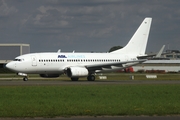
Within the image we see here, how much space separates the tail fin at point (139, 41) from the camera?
193ft

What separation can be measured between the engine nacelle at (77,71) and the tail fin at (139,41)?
890 cm

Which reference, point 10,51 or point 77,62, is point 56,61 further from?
point 10,51

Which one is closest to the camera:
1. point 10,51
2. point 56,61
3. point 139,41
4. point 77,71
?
point 77,71

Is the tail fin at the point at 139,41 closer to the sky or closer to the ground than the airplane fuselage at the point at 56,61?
closer to the sky

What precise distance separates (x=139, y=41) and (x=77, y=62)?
35.0ft

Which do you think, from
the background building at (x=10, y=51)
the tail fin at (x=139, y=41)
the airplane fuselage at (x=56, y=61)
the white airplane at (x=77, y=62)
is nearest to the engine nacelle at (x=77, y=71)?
the white airplane at (x=77, y=62)

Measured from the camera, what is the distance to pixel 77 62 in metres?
54.2

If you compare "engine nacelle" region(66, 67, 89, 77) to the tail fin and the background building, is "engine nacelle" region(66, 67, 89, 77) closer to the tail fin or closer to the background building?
the tail fin

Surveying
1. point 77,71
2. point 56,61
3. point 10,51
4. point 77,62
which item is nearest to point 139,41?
point 77,62

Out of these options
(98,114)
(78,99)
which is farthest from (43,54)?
(98,114)

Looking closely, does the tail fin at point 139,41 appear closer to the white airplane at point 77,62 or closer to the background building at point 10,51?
the white airplane at point 77,62

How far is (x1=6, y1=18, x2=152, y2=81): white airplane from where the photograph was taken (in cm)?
5138

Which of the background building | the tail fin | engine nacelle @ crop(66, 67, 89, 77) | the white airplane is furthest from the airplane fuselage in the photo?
the background building

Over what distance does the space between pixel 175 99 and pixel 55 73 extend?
1176 inches
